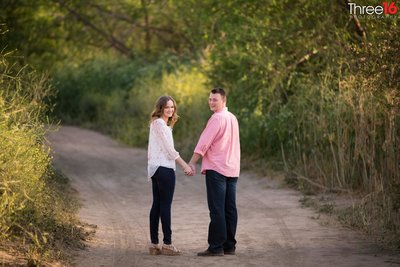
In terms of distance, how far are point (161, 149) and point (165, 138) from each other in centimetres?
13

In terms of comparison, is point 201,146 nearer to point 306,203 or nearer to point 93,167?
point 306,203

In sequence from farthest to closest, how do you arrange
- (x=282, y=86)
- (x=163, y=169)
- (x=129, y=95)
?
(x=129, y=95)
(x=282, y=86)
(x=163, y=169)

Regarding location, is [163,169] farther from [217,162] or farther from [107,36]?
[107,36]

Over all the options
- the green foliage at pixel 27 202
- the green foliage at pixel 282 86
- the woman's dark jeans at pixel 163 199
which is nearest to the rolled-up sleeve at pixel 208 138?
the woman's dark jeans at pixel 163 199

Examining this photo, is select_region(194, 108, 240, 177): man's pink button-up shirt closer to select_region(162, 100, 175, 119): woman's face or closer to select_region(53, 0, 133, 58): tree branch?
select_region(162, 100, 175, 119): woman's face

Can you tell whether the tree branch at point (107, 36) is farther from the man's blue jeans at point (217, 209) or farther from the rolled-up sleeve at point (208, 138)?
the man's blue jeans at point (217, 209)

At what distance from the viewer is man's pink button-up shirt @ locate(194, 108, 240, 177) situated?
8.75m

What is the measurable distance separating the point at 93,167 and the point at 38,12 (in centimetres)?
873

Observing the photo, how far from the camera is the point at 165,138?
340 inches

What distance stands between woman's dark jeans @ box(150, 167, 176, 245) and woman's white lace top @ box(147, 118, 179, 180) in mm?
60

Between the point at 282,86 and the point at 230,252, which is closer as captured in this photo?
the point at 230,252

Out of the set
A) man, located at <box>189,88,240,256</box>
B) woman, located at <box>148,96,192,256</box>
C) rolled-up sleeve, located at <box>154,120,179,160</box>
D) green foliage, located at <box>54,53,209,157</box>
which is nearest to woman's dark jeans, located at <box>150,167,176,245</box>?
woman, located at <box>148,96,192,256</box>

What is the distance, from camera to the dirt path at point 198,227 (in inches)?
335

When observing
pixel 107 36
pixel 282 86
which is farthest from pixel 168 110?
pixel 107 36
